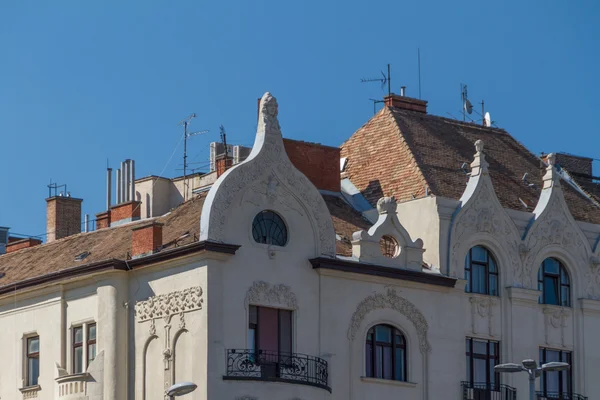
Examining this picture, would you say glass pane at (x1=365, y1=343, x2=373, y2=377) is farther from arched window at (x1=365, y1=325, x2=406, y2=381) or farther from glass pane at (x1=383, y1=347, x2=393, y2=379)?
glass pane at (x1=383, y1=347, x2=393, y2=379)

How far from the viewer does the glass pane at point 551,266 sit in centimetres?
7094

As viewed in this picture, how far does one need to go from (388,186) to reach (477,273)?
4454 mm

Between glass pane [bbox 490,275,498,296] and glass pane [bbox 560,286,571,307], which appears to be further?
glass pane [bbox 560,286,571,307]

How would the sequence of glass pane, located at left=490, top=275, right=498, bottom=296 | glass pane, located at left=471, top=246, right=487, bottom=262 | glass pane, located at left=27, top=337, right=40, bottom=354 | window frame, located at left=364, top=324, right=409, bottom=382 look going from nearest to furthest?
window frame, located at left=364, top=324, right=409, bottom=382 → glass pane, located at left=27, top=337, right=40, bottom=354 → glass pane, located at left=471, top=246, right=487, bottom=262 → glass pane, located at left=490, top=275, right=498, bottom=296

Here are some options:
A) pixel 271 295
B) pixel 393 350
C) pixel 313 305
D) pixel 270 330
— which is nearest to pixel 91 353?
pixel 270 330

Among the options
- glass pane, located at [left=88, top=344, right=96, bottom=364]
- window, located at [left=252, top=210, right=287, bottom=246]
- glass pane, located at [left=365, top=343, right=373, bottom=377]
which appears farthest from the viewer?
glass pane, located at [left=365, top=343, right=373, bottom=377]

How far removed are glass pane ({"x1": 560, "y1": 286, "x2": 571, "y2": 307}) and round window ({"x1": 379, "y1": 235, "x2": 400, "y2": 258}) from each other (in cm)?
732

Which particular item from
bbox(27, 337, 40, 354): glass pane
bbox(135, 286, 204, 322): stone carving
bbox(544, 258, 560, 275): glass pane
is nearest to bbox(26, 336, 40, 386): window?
bbox(27, 337, 40, 354): glass pane

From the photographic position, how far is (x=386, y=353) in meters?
66.2

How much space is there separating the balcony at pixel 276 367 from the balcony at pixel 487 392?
19.4ft

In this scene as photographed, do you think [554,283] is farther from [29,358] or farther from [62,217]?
[62,217]

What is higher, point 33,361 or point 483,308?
point 483,308

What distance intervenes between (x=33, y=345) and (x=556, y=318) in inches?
691

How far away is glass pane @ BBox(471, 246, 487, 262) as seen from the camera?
226 ft
